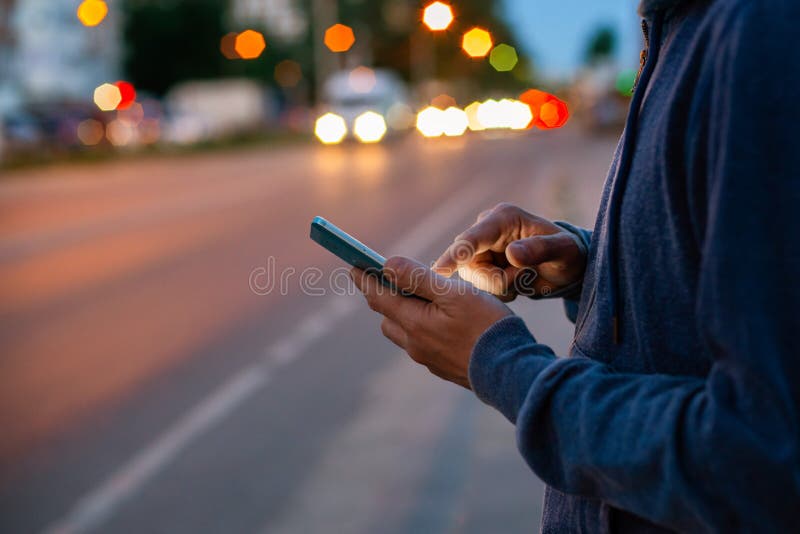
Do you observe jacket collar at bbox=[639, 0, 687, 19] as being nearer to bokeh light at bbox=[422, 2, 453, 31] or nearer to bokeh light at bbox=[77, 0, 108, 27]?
bokeh light at bbox=[422, 2, 453, 31]

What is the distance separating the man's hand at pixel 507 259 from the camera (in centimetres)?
161

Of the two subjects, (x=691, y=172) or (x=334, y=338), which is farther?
(x=334, y=338)

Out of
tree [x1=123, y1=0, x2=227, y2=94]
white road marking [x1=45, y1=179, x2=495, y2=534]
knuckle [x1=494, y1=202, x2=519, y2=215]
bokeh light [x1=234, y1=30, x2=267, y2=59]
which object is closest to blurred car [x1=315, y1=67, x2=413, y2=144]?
bokeh light [x1=234, y1=30, x2=267, y2=59]

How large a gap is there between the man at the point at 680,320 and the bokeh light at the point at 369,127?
106ft

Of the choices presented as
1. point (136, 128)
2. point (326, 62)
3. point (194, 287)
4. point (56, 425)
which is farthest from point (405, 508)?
point (326, 62)

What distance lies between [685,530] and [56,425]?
480cm

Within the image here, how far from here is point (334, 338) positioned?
7094 mm

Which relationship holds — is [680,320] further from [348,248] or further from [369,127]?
[369,127]

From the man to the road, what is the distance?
2.59 metres

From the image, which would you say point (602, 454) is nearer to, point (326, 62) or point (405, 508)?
point (405, 508)

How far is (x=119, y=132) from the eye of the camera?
34688 millimetres

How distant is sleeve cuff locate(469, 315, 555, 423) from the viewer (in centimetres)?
119

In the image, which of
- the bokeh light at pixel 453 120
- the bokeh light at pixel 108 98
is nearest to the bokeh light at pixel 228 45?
the bokeh light at pixel 108 98

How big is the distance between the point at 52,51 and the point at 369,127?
28698 millimetres
